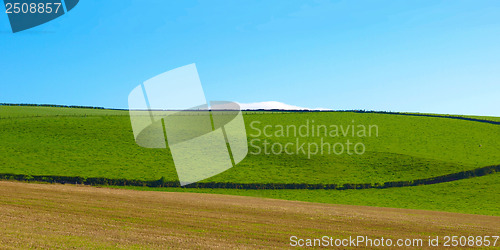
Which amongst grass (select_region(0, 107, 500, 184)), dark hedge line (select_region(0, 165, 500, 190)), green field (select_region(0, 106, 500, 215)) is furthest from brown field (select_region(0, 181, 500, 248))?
grass (select_region(0, 107, 500, 184))

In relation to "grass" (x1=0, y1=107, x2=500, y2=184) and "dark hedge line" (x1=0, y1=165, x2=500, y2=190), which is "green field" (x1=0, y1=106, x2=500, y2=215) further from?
"dark hedge line" (x1=0, y1=165, x2=500, y2=190)

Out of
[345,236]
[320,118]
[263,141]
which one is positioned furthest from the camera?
[320,118]

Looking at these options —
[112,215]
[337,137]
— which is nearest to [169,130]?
[337,137]

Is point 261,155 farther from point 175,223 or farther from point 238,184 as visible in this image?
point 175,223

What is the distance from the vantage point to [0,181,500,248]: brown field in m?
20.3

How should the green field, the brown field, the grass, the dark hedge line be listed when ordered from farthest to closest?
the grass < the green field < the dark hedge line < the brown field

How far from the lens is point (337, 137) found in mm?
80000

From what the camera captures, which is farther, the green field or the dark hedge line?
the green field

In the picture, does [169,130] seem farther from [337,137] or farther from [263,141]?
[337,137]

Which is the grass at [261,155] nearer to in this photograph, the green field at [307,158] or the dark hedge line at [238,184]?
the green field at [307,158]

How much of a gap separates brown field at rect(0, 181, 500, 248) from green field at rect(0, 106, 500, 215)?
1538 cm

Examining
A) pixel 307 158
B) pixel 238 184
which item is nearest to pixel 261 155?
pixel 307 158

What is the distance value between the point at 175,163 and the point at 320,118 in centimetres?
4236

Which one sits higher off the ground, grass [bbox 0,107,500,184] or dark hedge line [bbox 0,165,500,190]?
grass [bbox 0,107,500,184]
